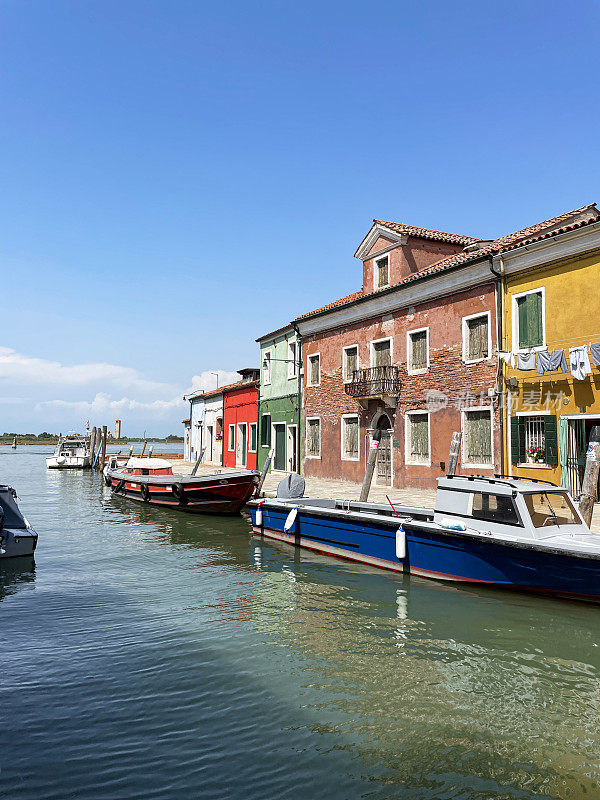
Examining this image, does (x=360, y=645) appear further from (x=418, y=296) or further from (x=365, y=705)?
(x=418, y=296)

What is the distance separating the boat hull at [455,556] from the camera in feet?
27.3

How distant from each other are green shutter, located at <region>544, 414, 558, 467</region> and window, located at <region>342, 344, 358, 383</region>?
8782 millimetres

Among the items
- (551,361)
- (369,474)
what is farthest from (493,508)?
(551,361)

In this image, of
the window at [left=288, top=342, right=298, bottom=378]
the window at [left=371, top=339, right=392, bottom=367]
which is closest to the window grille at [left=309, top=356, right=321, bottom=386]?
the window at [left=288, top=342, right=298, bottom=378]

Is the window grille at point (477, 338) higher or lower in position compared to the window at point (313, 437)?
higher

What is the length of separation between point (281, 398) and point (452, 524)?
61.6 feet

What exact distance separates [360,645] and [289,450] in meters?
20.1

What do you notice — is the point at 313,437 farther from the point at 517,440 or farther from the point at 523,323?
the point at 523,323

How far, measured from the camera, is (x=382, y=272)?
22047mm

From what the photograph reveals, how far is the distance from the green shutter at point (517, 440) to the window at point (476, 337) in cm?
208

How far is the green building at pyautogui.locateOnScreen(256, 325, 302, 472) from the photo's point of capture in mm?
26500

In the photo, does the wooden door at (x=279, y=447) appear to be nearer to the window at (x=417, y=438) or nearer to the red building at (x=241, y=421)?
the red building at (x=241, y=421)

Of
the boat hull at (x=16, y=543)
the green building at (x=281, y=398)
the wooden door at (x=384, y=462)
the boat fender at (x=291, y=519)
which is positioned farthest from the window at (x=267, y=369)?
the boat hull at (x=16, y=543)

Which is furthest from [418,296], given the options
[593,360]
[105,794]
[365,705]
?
[105,794]
